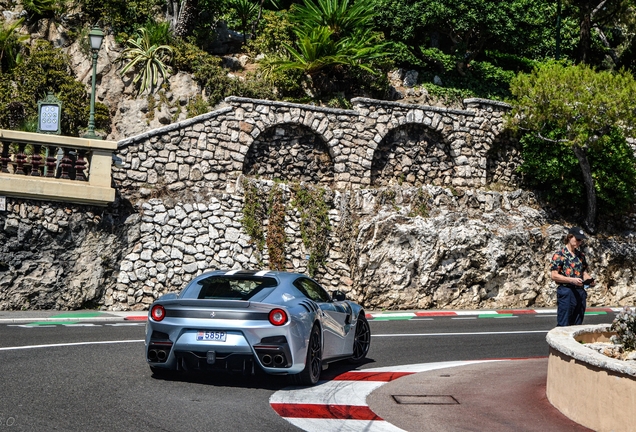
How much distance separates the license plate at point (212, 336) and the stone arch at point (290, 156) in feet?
46.8

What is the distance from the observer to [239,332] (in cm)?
973

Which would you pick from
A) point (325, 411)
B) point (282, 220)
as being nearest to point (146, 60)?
point (282, 220)

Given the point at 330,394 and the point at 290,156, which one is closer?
the point at 330,394

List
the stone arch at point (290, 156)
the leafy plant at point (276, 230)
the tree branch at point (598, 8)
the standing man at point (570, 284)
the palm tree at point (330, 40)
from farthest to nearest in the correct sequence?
the tree branch at point (598, 8), the palm tree at point (330, 40), the stone arch at point (290, 156), the leafy plant at point (276, 230), the standing man at point (570, 284)

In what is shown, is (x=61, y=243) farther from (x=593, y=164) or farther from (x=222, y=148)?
(x=593, y=164)

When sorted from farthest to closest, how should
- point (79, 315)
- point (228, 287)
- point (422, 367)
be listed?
1. point (79, 315)
2. point (422, 367)
3. point (228, 287)

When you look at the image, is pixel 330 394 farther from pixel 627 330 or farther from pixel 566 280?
pixel 566 280

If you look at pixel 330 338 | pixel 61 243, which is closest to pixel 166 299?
pixel 330 338

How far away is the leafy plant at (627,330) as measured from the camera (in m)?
8.83

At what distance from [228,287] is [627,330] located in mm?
4712

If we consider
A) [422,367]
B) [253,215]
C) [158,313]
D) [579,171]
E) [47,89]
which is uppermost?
[47,89]

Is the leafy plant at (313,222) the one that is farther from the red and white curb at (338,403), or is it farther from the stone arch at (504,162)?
the red and white curb at (338,403)

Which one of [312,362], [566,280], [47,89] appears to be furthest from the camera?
[47,89]

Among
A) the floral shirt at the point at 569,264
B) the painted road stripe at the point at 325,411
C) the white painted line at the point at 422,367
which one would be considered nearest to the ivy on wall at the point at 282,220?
the white painted line at the point at 422,367
